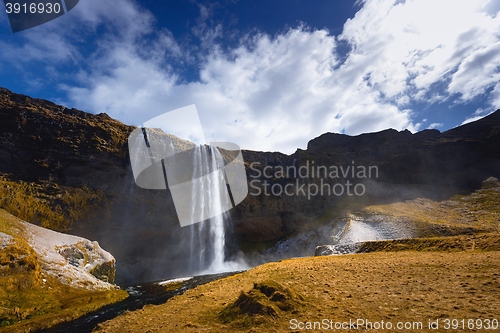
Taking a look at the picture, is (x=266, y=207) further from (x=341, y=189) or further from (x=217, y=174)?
(x=341, y=189)

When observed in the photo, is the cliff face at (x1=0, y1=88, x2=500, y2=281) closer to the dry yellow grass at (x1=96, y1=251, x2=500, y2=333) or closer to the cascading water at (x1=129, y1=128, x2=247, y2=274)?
the cascading water at (x1=129, y1=128, x2=247, y2=274)

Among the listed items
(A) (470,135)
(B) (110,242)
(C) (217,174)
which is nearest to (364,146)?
(A) (470,135)

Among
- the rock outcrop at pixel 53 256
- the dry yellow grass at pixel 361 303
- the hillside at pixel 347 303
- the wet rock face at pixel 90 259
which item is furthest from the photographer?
the wet rock face at pixel 90 259

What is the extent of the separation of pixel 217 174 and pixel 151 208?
1921cm

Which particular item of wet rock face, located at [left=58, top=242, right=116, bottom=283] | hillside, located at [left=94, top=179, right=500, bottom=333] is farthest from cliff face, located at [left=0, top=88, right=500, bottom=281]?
hillside, located at [left=94, top=179, right=500, bottom=333]

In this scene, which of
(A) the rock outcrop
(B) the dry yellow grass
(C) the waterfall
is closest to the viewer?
(B) the dry yellow grass

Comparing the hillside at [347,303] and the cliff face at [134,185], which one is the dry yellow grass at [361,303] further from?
the cliff face at [134,185]

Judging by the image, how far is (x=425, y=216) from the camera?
66.4 meters

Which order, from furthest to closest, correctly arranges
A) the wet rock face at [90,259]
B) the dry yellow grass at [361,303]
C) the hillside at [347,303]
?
1. the wet rock face at [90,259]
2. the dry yellow grass at [361,303]
3. the hillside at [347,303]

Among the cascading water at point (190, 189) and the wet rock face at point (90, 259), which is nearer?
the wet rock face at point (90, 259)

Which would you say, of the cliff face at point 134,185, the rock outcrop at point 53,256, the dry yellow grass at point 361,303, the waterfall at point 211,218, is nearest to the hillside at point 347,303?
Result: the dry yellow grass at point 361,303

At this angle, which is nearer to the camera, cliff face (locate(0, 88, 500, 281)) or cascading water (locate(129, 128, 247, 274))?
cliff face (locate(0, 88, 500, 281))

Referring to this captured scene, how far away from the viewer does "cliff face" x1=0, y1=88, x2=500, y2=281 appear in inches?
2003

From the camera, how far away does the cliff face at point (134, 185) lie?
2003 inches
